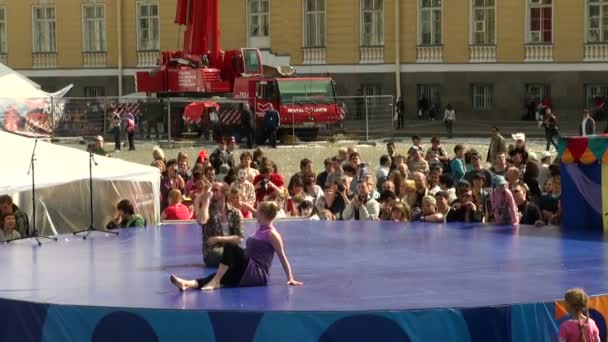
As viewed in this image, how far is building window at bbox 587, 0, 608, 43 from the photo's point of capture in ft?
173

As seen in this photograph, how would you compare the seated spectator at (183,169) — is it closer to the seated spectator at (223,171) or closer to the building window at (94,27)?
the seated spectator at (223,171)

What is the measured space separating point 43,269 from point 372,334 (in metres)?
4.95

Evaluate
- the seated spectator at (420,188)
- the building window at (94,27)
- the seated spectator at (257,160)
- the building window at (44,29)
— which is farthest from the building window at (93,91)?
the seated spectator at (420,188)

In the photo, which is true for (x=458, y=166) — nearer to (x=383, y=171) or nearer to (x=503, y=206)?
(x=383, y=171)

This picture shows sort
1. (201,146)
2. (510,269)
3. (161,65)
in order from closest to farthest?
1. (510,269)
2. (201,146)
3. (161,65)

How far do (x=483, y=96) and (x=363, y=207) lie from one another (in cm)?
3288

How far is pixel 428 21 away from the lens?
182 ft

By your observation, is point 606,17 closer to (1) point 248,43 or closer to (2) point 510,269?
(1) point 248,43

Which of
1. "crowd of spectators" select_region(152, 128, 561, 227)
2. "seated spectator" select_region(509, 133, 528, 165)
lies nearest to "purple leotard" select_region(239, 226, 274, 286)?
"crowd of spectators" select_region(152, 128, 561, 227)

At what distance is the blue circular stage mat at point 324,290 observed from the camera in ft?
46.2

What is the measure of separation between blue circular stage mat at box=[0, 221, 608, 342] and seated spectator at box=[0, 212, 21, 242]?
322 millimetres

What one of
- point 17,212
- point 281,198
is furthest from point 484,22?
point 17,212

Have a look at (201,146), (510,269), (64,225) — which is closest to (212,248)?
(510,269)

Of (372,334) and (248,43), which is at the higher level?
(248,43)
